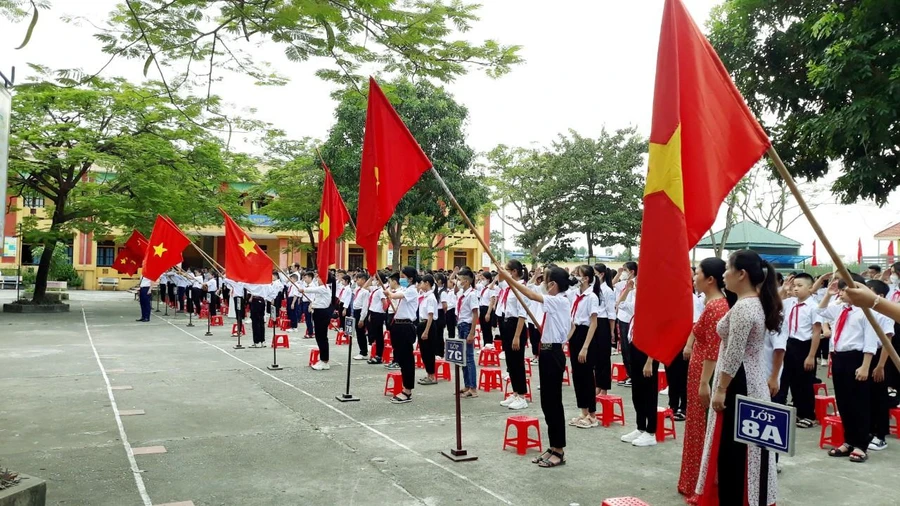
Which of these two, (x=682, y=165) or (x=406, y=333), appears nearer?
(x=682, y=165)

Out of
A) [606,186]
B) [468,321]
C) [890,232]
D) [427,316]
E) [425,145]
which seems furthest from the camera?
[890,232]

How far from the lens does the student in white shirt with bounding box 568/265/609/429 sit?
7828 mm

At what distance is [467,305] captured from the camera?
11727 millimetres

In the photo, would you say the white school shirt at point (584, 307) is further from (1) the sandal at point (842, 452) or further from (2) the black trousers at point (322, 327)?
(2) the black trousers at point (322, 327)

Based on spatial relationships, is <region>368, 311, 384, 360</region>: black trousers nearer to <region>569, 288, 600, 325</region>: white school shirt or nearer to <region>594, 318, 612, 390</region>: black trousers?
<region>594, 318, 612, 390</region>: black trousers

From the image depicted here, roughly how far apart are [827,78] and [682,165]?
9.00m

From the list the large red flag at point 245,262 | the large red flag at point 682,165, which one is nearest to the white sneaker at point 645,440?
the large red flag at point 682,165

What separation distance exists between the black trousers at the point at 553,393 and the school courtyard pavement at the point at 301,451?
298 millimetres

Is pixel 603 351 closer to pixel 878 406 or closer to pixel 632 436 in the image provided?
pixel 632 436

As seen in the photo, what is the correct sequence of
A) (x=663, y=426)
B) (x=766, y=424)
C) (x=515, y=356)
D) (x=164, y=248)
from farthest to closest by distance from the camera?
1. (x=164, y=248)
2. (x=515, y=356)
3. (x=663, y=426)
4. (x=766, y=424)

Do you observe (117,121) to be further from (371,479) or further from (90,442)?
(371,479)

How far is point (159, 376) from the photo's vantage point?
11.1m

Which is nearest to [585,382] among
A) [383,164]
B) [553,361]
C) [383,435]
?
[553,361]

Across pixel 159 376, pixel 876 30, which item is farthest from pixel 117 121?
pixel 876 30
